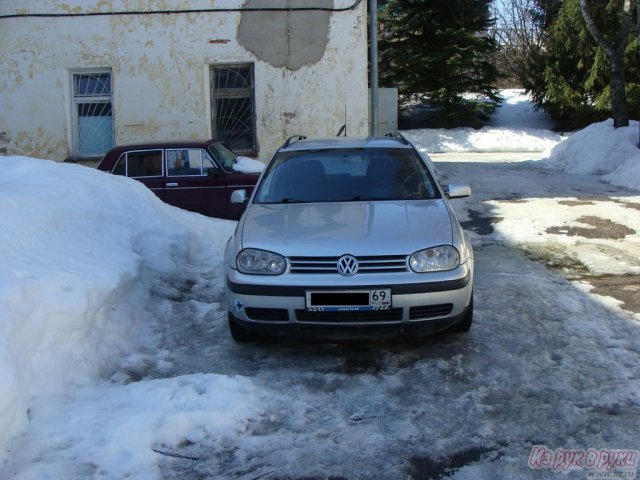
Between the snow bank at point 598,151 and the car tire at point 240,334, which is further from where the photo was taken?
the snow bank at point 598,151

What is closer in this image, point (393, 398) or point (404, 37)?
point (393, 398)

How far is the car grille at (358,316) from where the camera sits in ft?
13.5

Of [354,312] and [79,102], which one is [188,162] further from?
[354,312]

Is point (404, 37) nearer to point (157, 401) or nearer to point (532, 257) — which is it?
point (532, 257)

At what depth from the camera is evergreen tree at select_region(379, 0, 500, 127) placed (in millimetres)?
26531

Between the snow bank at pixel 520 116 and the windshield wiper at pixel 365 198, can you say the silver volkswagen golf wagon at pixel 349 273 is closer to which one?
the windshield wiper at pixel 365 198

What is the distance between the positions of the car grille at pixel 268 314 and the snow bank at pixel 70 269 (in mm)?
1022

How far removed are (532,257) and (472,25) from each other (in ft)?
72.6

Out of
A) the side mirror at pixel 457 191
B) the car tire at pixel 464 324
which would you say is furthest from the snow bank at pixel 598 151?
the car tire at pixel 464 324

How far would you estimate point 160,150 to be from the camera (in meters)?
9.49

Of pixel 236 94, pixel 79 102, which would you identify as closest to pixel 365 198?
pixel 236 94

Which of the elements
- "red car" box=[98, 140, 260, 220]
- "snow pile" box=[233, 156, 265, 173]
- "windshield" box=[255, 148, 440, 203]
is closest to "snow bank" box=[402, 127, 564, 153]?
"snow pile" box=[233, 156, 265, 173]

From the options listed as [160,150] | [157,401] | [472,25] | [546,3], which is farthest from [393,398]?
[546,3]

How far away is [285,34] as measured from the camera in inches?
489
